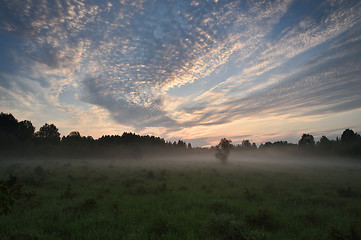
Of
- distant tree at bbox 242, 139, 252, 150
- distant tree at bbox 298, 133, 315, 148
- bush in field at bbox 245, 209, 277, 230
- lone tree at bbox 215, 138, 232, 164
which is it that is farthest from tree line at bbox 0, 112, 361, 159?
distant tree at bbox 242, 139, 252, 150

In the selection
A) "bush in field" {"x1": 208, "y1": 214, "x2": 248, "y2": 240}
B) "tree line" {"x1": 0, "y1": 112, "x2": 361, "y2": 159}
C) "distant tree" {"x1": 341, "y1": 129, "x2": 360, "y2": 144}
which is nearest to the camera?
"bush in field" {"x1": 208, "y1": 214, "x2": 248, "y2": 240}

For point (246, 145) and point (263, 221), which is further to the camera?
point (246, 145)

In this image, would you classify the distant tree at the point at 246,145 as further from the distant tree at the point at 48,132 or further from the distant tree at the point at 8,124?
the distant tree at the point at 8,124

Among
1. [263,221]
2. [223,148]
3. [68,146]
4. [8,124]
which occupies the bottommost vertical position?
[263,221]

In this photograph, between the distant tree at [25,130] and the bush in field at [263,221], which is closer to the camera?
the bush in field at [263,221]

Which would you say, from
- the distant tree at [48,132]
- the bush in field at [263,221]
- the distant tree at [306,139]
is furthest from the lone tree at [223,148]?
the distant tree at [306,139]


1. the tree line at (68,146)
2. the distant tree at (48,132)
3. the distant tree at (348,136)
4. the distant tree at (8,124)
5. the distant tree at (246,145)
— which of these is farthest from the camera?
the distant tree at (246,145)

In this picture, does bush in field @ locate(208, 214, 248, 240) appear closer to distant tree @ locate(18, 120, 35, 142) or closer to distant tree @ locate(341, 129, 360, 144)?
distant tree @ locate(18, 120, 35, 142)

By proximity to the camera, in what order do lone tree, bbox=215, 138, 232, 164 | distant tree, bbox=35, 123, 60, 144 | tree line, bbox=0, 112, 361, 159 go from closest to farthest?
lone tree, bbox=215, 138, 232, 164 < tree line, bbox=0, 112, 361, 159 < distant tree, bbox=35, 123, 60, 144

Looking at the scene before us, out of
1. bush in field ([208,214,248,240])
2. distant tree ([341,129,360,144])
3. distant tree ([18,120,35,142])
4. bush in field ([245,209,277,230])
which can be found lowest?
bush in field ([245,209,277,230])

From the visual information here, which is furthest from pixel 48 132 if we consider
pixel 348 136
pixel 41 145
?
pixel 348 136

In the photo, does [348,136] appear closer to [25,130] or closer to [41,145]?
[41,145]

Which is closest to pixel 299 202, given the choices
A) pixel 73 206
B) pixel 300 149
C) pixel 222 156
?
pixel 73 206

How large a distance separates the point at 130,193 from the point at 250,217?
9.91 metres
